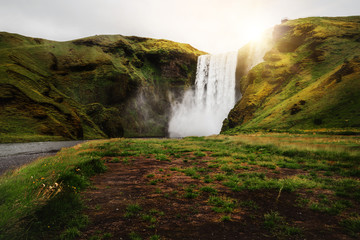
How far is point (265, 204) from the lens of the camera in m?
6.93

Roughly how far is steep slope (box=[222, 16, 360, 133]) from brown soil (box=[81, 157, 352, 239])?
103 feet

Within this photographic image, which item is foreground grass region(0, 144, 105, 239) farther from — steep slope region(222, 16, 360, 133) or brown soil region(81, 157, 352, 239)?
steep slope region(222, 16, 360, 133)

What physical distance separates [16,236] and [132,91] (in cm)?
9327

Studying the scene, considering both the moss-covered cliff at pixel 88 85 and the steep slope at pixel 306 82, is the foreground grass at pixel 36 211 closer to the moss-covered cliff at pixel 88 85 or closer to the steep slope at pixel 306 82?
the moss-covered cliff at pixel 88 85

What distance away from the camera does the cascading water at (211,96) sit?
8012 cm

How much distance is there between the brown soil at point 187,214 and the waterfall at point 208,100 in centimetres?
7425

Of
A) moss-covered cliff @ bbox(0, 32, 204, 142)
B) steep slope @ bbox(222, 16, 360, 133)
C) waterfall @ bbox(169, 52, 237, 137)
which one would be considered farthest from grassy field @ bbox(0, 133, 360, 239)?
waterfall @ bbox(169, 52, 237, 137)

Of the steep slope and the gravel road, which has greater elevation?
the steep slope

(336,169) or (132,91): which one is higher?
(132,91)

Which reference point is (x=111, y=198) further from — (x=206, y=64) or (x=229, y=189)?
(x=206, y=64)

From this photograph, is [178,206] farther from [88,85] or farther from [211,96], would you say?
[88,85]

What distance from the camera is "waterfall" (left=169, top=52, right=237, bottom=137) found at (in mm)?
82312

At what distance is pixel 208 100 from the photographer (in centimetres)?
8894

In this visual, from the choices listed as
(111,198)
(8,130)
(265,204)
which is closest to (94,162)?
(111,198)
